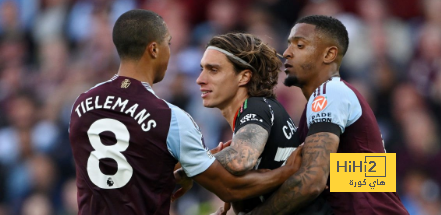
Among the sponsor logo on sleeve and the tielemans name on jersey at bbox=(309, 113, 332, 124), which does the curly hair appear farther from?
the sponsor logo on sleeve

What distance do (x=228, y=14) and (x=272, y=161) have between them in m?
6.96

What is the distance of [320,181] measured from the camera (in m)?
5.26

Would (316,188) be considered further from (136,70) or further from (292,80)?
(136,70)

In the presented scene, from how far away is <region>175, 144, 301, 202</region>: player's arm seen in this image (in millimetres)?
5102

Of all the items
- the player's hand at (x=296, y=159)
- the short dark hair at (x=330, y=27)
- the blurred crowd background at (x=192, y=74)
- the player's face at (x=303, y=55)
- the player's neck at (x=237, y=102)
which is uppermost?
the blurred crowd background at (x=192, y=74)

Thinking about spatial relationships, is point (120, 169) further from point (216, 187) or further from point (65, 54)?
point (65, 54)

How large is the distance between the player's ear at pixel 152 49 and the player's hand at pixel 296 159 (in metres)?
1.30

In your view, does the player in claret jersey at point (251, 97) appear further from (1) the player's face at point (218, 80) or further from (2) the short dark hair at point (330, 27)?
(2) the short dark hair at point (330, 27)

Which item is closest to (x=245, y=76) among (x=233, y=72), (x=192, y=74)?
(x=233, y=72)

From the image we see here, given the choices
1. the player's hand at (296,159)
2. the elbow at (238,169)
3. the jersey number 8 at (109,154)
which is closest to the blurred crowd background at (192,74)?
the player's hand at (296,159)

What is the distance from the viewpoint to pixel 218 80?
5867 mm

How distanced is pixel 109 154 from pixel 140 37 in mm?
886

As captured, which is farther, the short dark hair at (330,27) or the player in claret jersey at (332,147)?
the short dark hair at (330,27)

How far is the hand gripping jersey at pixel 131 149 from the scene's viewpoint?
494cm
